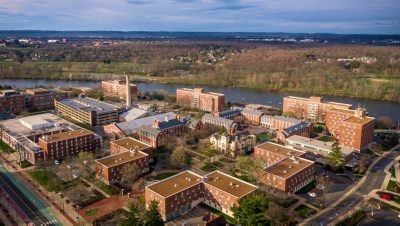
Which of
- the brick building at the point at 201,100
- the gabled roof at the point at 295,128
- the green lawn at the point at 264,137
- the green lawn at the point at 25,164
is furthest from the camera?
the brick building at the point at 201,100

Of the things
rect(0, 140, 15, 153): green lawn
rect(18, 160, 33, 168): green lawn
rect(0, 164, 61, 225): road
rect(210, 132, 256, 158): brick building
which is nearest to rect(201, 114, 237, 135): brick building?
rect(210, 132, 256, 158): brick building

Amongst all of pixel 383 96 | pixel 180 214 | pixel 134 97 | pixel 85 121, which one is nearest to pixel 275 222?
pixel 180 214

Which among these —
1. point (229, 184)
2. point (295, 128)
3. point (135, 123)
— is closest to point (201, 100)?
point (135, 123)

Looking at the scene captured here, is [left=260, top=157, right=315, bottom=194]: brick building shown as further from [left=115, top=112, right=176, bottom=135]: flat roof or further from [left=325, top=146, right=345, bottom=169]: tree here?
[left=115, top=112, right=176, bottom=135]: flat roof

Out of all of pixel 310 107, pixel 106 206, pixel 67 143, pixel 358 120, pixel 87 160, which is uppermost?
pixel 358 120

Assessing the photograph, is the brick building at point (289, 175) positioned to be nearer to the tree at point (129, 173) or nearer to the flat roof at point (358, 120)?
the tree at point (129, 173)

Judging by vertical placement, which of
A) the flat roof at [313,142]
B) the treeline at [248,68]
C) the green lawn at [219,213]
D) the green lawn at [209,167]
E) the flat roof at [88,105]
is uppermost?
the treeline at [248,68]

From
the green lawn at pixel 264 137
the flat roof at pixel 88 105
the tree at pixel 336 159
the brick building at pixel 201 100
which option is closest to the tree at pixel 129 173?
the green lawn at pixel 264 137

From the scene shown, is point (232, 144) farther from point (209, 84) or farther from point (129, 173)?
point (209, 84)
